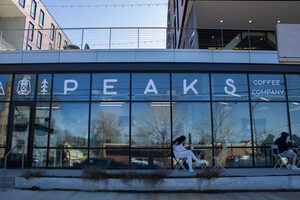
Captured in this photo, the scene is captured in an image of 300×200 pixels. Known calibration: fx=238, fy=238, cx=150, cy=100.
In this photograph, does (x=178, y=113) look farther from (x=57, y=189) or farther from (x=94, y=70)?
(x=57, y=189)

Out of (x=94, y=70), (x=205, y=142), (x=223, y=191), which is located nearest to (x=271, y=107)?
(x=205, y=142)

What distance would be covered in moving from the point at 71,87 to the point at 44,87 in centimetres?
123

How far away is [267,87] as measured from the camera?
10609mm

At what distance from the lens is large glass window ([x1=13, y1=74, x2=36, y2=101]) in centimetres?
1053

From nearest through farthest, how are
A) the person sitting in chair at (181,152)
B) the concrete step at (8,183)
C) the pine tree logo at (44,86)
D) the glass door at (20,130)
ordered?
the concrete step at (8,183) < the person sitting in chair at (181,152) < the glass door at (20,130) < the pine tree logo at (44,86)

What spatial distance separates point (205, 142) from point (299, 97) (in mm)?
4835

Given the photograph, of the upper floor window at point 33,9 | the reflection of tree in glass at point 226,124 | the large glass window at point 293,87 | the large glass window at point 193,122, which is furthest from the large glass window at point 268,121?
the upper floor window at point 33,9

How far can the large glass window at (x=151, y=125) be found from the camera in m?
9.89

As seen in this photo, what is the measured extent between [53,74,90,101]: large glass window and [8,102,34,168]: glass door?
54.9 inches

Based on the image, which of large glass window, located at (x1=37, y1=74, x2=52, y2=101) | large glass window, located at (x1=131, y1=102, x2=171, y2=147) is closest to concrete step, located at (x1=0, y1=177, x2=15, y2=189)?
large glass window, located at (x1=37, y1=74, x2=52, y2=101)

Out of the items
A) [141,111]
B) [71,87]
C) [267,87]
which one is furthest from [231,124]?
[71,87]

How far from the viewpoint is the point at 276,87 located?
34.9ft

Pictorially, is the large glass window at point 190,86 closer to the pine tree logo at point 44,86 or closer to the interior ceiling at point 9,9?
the pine tree logo at point 44,86

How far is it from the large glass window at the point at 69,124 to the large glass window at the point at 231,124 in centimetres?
556
